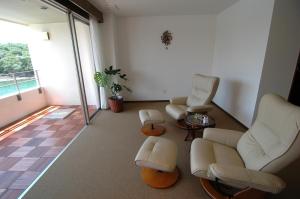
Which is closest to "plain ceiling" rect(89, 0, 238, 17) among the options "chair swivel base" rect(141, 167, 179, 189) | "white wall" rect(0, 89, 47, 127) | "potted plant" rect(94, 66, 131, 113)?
"potted plant" rect(94, 66, 131, 113)

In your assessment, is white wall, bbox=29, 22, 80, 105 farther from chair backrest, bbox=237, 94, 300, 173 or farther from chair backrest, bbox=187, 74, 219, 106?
chair backrest, bbox=237, 94, 300, 173

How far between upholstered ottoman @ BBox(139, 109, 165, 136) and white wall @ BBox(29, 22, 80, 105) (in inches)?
97.0

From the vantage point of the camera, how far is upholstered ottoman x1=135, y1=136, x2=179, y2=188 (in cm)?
154

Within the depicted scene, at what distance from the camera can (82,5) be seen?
265 cm

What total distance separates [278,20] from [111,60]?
330cm

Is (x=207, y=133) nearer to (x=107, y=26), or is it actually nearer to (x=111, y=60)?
(x=111, y=60)

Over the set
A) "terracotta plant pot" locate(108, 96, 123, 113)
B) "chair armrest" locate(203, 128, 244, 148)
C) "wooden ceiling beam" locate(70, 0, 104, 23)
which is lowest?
"terracotta plant pot" locate(108, 96, 123, 113)

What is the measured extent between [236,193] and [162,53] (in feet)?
11.7

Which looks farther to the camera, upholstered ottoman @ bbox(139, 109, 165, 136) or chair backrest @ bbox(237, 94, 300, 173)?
upholstered ottoman @ bbox(139, 109, 165, 136)

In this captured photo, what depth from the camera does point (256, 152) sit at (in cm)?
148

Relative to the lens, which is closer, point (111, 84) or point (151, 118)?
point (151, 118)

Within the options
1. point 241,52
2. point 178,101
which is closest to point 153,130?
point 178,101

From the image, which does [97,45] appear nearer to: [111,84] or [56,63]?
[111,84]

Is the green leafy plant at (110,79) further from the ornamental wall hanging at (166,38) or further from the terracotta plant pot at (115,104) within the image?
the ornamental wall hanging at (166,38)
